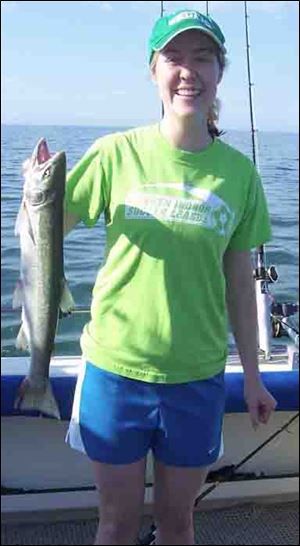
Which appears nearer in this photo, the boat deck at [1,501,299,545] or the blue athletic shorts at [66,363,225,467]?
the blue athletic shorts at [66,363,225,467]

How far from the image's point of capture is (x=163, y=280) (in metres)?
2.08

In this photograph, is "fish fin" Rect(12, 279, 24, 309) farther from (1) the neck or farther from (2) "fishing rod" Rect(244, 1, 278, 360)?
(2) "fishing rod" Rect(244, 1, 278, 360)

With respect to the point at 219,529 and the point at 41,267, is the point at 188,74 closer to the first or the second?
the point at 41,267

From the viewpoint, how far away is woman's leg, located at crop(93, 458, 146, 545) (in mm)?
2146

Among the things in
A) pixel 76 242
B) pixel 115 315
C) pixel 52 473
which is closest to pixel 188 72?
pixel 115 315

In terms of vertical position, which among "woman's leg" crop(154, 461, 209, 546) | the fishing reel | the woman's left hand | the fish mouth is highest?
the fish mouth

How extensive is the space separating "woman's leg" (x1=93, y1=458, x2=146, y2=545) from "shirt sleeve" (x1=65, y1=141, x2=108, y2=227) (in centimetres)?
74

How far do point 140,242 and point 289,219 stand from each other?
7.11 meters

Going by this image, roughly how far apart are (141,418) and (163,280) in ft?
1.35

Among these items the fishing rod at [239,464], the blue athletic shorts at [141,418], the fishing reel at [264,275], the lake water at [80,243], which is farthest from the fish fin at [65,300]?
the fishing rod at [239,464]

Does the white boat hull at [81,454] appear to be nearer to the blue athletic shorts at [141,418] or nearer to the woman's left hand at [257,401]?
the woman's left hand at [257,401]

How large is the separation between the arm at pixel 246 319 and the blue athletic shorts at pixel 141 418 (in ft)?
0.69

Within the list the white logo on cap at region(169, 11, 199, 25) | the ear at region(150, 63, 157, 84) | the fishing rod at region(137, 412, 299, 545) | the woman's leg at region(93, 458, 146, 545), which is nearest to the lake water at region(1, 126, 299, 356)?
the ear at region(150, 63, 157, 84)

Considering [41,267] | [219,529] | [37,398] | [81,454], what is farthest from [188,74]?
[219,529]
